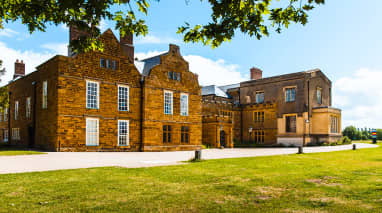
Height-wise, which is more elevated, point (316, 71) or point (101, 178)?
point (316, 71)

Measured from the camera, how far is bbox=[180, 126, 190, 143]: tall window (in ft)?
100

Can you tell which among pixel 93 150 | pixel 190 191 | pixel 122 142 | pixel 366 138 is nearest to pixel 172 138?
pixel 122 142

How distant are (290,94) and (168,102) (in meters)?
19.3

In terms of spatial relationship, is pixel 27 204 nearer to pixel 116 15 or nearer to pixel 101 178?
pixel 101 178

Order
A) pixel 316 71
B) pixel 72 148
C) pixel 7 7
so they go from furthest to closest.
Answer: pixel 316 71 < pixel 72 148 < pixel 7 7

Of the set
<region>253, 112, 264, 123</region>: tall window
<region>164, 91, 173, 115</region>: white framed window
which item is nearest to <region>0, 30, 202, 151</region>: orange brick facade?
<region>164, 91, 173, 115</region>: white framed window

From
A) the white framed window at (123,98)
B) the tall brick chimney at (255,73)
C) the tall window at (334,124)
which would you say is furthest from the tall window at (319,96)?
the white framed window at (123,98)

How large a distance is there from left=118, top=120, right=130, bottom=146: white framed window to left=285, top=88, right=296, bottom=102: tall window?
23.7 metres

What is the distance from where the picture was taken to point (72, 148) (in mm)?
→ 22828

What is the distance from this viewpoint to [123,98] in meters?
26.4

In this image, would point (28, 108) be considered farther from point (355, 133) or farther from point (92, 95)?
point (355, 133)

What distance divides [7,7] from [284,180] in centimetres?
939

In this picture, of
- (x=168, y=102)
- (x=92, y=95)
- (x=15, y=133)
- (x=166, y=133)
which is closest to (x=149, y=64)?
(x=168, y=102)

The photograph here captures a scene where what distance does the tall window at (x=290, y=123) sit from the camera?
3969 centimetres
